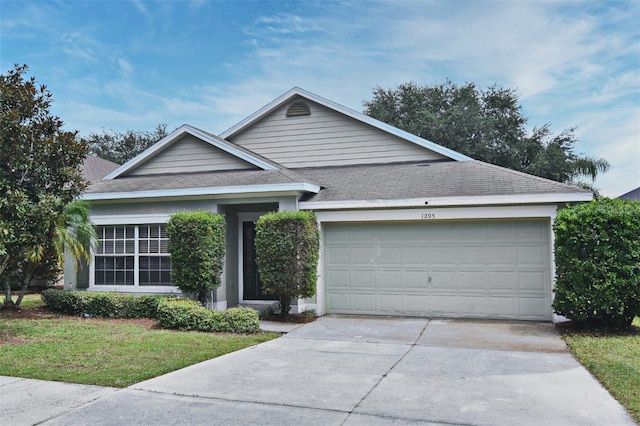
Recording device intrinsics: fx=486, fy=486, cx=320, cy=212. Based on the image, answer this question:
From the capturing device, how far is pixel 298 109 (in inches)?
617

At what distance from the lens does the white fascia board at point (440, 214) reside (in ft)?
35.1

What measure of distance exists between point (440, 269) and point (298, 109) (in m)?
7.23

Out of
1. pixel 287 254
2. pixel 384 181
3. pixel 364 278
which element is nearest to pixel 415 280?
pixel 364 278

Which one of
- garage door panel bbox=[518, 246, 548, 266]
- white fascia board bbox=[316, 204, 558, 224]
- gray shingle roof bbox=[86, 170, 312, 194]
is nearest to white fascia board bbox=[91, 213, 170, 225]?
gray shingle roof bbox=[86, 170, 312, 194]

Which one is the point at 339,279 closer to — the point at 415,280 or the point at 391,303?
the point at 391,303

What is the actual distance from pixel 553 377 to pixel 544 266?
16.0 feet

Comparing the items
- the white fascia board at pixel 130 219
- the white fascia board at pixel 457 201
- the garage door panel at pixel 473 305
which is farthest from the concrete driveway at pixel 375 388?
the white fascia board at pixel 130 219

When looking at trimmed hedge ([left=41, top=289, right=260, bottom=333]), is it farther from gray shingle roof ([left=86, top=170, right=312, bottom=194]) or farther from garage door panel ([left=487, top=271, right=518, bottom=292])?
garage door panel ([left=487, top=271, right=518, bottom=292])

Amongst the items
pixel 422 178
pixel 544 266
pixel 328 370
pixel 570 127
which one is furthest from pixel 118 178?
pixel 570 127

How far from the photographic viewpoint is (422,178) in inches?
500

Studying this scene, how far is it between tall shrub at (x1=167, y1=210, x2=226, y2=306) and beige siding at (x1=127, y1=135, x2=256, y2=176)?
2807 millimetres

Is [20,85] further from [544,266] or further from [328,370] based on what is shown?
[544,266]

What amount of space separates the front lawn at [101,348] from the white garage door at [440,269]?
10.6ft

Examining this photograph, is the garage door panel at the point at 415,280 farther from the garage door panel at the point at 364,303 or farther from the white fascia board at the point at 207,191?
the white fascia board at the point at 207,191
